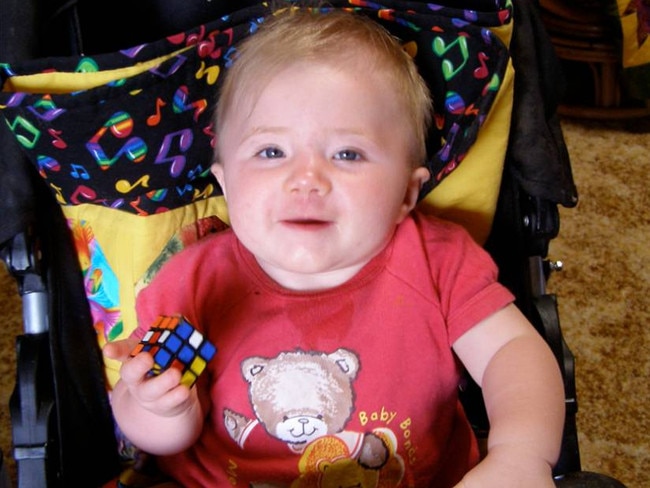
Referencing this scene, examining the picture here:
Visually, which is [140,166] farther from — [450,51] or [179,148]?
[450,51]

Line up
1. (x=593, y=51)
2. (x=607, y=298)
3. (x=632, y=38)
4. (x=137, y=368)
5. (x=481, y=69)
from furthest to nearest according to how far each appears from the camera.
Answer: (x=593, y=51)
(x=632, y=38)
(x=607, y=298)
(x=481, y=69)
(x=137, y=368)

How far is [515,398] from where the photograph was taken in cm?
88

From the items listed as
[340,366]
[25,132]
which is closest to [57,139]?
[25,132]

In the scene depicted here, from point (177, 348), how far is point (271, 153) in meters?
0.25

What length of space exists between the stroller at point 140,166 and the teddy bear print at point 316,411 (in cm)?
21

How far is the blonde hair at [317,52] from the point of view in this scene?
0.94 m

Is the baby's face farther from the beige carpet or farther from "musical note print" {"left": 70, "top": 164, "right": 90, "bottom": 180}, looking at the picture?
the beige carpet

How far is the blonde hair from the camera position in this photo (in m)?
0.94

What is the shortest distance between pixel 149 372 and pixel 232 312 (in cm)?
21

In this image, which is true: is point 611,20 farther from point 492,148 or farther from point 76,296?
point 76,296

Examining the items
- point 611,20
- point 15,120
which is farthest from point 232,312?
point 611,20

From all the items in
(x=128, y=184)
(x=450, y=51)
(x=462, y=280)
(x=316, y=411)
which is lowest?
(x=316, y=411)

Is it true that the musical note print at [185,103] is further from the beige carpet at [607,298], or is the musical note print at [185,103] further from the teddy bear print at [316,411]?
the beige carpet at [607,298]

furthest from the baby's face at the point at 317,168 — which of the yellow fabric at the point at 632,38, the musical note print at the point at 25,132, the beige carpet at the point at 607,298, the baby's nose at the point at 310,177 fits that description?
the yellow fabric at the point at 632,38
